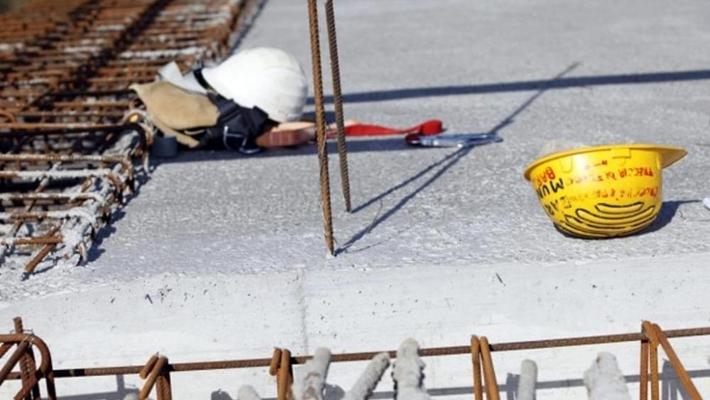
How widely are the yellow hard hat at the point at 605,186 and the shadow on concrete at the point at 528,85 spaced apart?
2.85 metres

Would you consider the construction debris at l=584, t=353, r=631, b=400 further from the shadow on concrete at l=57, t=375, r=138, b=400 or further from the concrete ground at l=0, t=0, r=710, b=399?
the shadow on concrete at l=57, t=375, r=138, b=400

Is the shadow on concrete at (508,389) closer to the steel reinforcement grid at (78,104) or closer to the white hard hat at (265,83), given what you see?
the steel reinforcement grid at (78,104)

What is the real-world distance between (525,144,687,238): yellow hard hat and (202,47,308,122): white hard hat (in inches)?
86.0

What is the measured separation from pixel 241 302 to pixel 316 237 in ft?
1.81

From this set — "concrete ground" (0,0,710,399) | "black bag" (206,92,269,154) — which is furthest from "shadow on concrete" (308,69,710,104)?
"black bag" (206,92,269,154)

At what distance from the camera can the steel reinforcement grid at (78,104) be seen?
4.56 m

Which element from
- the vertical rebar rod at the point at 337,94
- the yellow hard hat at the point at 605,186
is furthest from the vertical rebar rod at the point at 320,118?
the yellow hard hat at the point at 605,186

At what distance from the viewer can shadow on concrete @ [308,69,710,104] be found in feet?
22.8

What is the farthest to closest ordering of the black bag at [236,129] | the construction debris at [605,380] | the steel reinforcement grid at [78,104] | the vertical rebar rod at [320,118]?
the black bag at [236,129]
the steel reinforcement grid at [78,104]
the vertical rebar rod at [320,118]
the construction debris at [605,380]

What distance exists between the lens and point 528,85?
23.1ft

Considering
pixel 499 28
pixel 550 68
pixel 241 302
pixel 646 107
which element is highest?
pixel 499 28

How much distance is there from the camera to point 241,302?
394 centimetres

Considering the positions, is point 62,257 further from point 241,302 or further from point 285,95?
point 285,95

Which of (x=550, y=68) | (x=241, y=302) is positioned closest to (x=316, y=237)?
(x=241, y=302)
